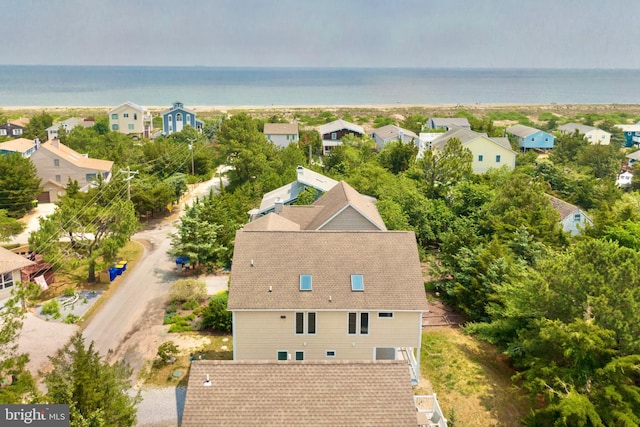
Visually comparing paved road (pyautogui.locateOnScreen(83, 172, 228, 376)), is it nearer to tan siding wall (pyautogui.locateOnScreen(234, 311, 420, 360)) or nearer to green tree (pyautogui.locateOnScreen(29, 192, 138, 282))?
green tree (pyautogui.locateOnScreen(29, 192, 138, 282))

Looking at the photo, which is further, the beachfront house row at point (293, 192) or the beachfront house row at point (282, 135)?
the beachfront house row at point (282, 135)

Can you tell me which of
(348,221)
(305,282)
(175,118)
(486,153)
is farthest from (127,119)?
(305,282)

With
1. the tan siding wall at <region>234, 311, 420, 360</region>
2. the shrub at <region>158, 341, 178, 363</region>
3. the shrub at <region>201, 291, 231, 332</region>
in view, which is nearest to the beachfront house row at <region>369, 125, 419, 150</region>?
the shrub at <region>201, 291, 231, 332</region>

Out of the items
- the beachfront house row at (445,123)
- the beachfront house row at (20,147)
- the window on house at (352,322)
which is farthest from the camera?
the beachfront house row at (445,123)

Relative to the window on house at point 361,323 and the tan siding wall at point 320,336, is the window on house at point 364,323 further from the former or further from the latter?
the tan siding wall at point 320,336

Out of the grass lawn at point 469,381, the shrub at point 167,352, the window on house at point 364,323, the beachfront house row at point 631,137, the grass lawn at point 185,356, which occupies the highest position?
the beachfront house row at point 631,137

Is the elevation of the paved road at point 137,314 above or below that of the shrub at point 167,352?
below

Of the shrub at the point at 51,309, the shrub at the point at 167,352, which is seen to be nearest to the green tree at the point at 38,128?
the shrub at the point at 51,309

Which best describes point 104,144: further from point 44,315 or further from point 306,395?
point 306,395
